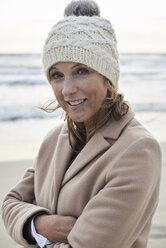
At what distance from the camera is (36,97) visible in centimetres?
1135

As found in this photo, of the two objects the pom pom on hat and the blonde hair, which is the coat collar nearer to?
the blonde hair

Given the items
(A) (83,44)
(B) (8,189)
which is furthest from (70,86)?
(B) (8,189)

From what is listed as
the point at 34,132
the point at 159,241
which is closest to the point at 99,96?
the point at 159,241

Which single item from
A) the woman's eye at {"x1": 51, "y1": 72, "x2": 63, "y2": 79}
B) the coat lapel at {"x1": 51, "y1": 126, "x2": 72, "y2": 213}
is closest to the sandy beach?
the coat lapel at {"x1": 51, "y1": 126, "x2": 72, "y2": 213}

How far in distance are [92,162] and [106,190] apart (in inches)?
9.3

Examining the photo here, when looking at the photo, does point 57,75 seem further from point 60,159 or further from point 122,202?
point 122,202

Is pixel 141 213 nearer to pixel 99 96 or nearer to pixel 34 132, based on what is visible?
pixel 99 96

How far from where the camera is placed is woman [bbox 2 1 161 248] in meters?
1.87

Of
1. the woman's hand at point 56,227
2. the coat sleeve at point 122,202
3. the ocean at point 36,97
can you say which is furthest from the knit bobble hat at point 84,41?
the ocean at point 36,97

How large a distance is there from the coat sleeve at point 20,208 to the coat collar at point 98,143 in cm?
25

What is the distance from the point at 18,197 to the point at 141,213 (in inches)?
32.0

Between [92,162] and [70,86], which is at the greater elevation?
[70,86]

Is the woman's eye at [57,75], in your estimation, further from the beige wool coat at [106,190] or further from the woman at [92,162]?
the beige wool coat at [106,190]

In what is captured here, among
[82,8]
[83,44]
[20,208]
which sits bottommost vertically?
[20,208]
